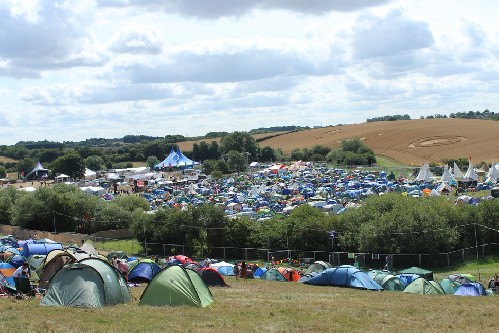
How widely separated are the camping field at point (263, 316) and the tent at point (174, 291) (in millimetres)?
358

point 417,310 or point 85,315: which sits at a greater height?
point 85,315

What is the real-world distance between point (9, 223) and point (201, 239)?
23.8 metres

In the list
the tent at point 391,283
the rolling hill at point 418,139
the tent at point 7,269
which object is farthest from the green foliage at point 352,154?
the tent at point 7,269

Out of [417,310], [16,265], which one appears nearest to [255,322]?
[417,310]

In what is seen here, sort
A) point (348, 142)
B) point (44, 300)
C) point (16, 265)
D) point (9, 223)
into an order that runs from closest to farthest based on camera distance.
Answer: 1. point (44, 300)
2. point (16, 265)
3. point (9, 223)
4. point (348, 142)

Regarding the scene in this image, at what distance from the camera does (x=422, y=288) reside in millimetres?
24281

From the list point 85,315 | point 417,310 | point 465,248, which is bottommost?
point 465,248

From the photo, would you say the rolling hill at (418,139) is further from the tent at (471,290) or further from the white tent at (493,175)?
the tent at (471,290)

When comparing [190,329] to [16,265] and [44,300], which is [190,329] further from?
[16,265]

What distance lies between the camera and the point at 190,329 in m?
13.1

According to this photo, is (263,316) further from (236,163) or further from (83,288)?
(236,163)

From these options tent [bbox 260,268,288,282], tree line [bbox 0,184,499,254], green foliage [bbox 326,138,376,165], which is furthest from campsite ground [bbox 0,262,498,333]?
green foliage [bbox 326,138,376,165]

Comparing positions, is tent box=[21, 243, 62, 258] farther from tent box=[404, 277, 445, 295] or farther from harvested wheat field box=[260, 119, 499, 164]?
harvested wheat field box=[260, 119, 499, 164]

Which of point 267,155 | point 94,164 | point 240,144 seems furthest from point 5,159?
point 267,155
